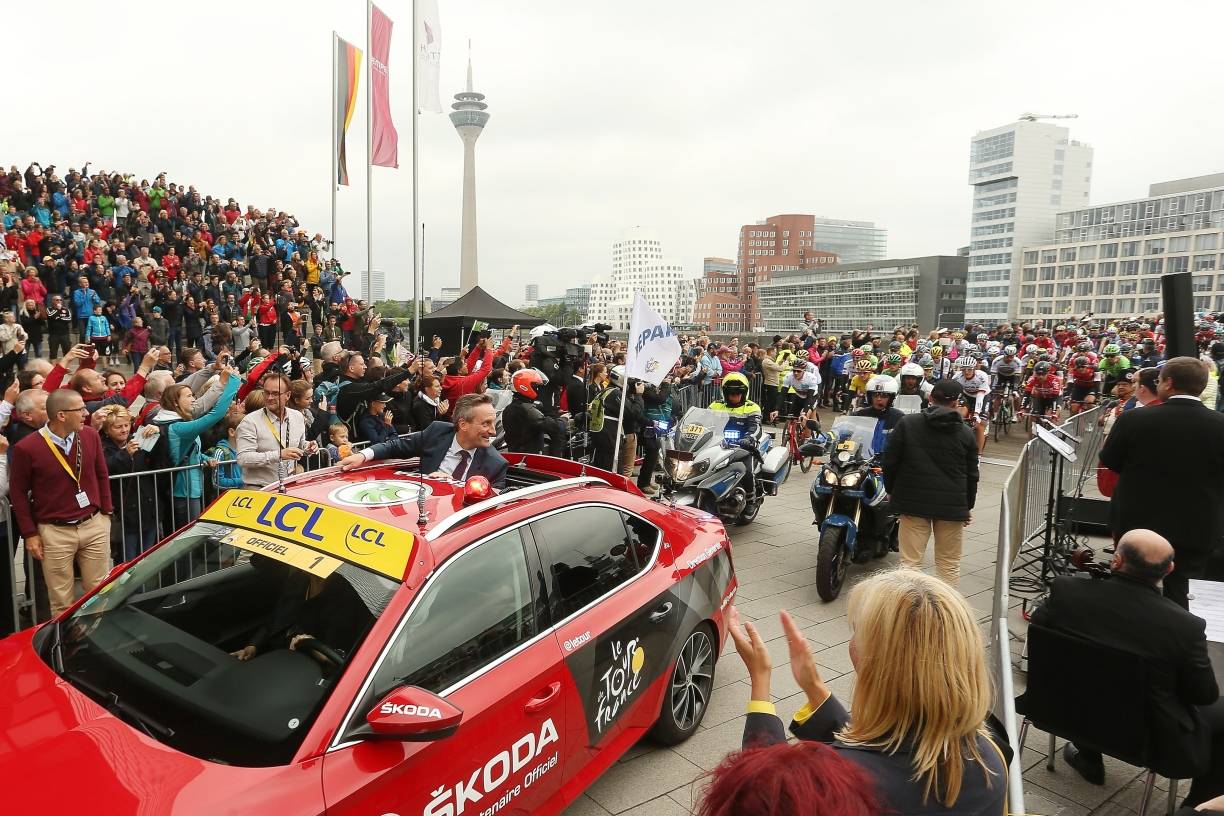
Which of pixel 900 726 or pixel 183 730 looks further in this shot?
pixel 183 730

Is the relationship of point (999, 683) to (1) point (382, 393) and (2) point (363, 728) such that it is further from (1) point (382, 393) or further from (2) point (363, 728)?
(1) point (382, 393)

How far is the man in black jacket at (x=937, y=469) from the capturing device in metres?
5.86

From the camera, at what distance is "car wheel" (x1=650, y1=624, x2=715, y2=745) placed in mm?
4102

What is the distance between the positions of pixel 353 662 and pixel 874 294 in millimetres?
133329

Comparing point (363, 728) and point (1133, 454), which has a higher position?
point (1133, 454)

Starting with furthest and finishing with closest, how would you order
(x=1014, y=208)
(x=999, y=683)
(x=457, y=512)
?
(x=1014, y=208), (x=999, y=683), (x=457, y=512)

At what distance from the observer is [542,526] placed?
3.56 m

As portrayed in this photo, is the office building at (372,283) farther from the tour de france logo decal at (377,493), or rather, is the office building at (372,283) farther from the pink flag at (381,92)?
the tour de france logo decal at (377,493)

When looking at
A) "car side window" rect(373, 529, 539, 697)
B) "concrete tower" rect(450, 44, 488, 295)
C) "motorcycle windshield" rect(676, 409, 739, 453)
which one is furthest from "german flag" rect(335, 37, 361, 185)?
"concrete tower" rect(450, 44, 488, 295)

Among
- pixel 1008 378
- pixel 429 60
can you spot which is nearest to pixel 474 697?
pixel 1008 378

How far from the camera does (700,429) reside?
816 cm

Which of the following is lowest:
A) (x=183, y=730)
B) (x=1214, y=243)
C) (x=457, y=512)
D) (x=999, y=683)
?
(x=999, y=683)

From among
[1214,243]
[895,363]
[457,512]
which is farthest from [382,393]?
[1214,243]

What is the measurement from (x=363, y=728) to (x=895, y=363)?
46.5ft
